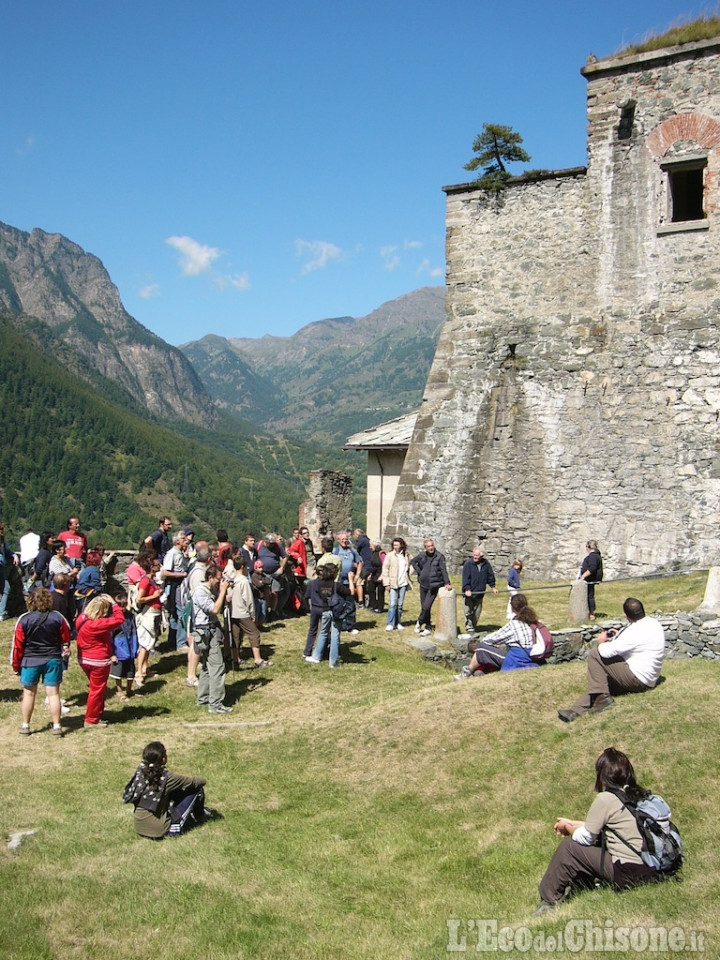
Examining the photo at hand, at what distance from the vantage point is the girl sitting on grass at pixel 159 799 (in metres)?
7.16

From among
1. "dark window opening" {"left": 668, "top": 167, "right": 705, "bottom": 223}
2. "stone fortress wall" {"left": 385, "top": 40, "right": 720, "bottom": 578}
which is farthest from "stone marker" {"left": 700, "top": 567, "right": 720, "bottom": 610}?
"dark window opening" {"left": 668, "top": 167, "right": 705, "bottom": 223}

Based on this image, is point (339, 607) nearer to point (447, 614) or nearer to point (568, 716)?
point (447, 614)

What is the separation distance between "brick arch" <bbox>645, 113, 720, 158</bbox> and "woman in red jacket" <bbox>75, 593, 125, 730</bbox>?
543 inches

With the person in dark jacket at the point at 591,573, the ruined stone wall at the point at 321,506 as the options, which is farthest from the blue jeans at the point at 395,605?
the ruined stone wall at the point at 321,506

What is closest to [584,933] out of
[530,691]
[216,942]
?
[216,942]

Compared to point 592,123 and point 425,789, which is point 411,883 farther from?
point 592,123

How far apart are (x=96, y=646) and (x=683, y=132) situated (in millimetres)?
14501

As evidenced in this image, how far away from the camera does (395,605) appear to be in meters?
14.5

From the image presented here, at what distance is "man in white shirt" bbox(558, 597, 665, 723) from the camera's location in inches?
325

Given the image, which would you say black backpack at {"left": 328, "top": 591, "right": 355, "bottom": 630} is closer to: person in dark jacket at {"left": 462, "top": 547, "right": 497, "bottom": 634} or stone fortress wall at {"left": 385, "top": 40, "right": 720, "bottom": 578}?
person in dark jacket at {"left": 462, "top": 547, "right": 497, "bottom": 634}

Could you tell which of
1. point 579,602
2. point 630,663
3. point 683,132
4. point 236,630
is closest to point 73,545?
point 236,630

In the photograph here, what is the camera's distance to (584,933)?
198 inches

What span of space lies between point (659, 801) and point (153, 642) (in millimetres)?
7363

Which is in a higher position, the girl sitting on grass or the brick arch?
the brick arch
